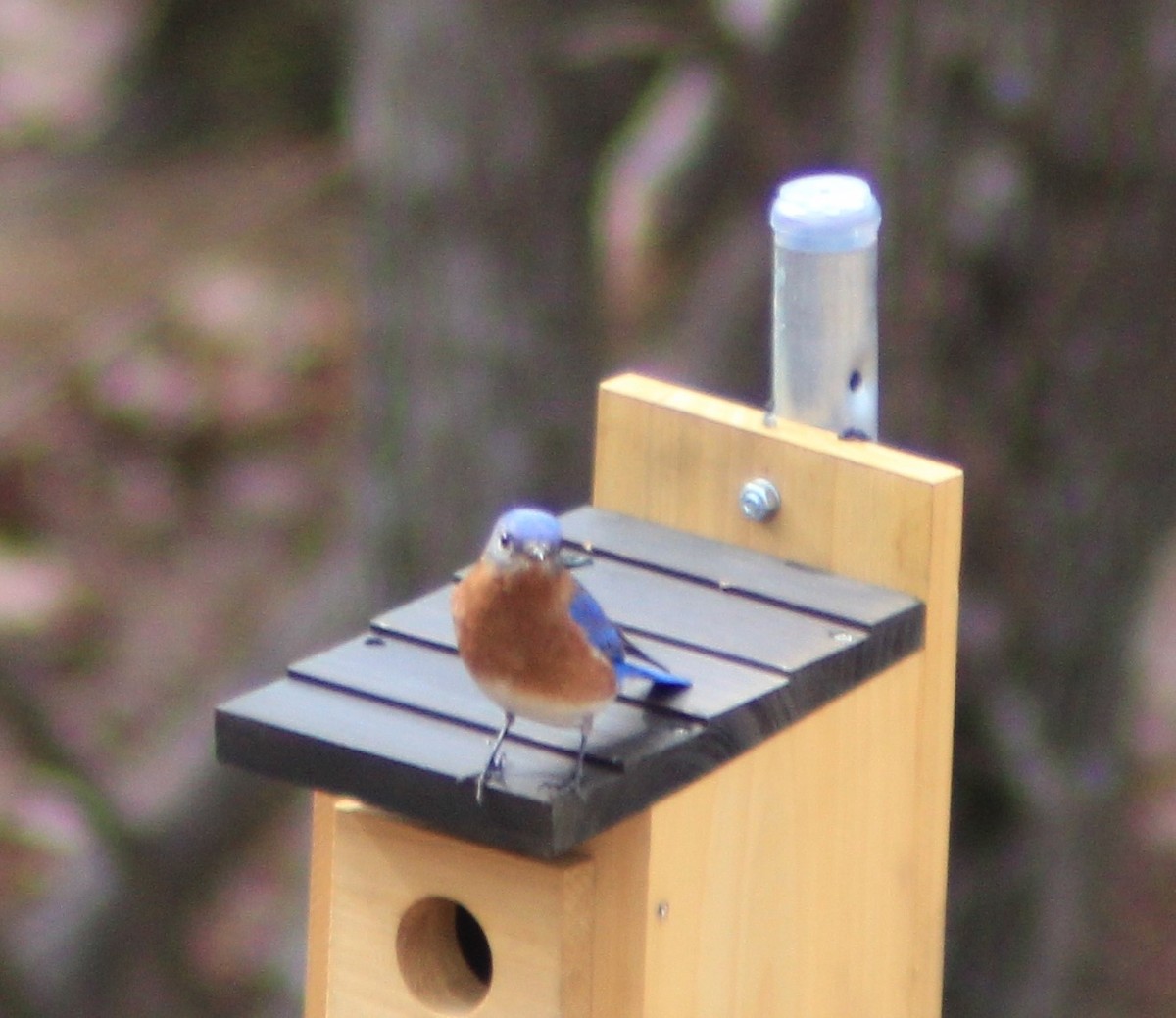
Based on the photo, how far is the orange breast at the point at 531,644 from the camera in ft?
8.71

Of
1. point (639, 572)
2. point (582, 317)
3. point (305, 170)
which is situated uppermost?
point (305, 170)

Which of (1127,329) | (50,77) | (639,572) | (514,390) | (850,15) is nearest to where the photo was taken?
(639,572)

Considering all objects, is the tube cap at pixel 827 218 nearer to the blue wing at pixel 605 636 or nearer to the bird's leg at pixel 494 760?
the blue wing at pixel 605 636

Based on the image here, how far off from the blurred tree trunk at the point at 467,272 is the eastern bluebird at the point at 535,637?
7.63ft

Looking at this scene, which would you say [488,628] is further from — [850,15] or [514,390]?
[850,15]

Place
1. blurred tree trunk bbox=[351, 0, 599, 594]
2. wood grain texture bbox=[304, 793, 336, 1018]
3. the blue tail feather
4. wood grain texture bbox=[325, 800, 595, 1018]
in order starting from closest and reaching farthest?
the blue tail feather → wood grain texture bbox=[325, 800, 595, 1018] → wood grain texture bbox=[304, 793, 336, 1018] → blurred tree trunk bbox=[351, 0, 599, 594]

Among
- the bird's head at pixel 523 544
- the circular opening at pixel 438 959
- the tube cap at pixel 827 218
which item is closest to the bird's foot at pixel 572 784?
the bird's head at pixel 523 544

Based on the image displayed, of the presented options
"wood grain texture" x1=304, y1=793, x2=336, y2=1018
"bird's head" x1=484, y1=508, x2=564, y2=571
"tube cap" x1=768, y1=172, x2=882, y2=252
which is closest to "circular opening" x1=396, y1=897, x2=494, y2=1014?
"wood grain texture" x1=304, y1=793, x2=336, y2=1018

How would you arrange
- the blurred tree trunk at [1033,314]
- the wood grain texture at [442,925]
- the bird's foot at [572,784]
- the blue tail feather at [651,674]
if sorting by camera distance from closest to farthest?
1. the bird's foot at [572,784]
2. the blue tail feather at [651,674]
3. the wood grain texture at [442,925]
4. the blurred tree trunk at [1033,314]

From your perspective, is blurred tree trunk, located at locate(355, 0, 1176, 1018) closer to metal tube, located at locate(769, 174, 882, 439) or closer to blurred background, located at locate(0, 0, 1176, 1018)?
blurred background, located at locate(0, 0, 1176, 1018)

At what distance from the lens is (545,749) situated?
9.13 ft

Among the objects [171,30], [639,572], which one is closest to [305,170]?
[171,30]

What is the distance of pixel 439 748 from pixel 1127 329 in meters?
2.39

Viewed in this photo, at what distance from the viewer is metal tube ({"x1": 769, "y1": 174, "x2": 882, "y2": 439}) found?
326 centimetres
